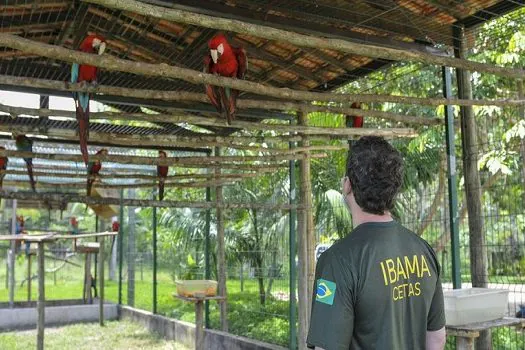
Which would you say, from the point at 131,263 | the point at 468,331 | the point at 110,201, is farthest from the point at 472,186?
the point at 131,263

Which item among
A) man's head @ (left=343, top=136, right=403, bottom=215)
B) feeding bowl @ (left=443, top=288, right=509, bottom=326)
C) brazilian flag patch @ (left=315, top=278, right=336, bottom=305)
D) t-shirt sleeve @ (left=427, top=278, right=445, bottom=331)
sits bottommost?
feeding bowl @ (left=443, top=288, right=509, bottom=326)

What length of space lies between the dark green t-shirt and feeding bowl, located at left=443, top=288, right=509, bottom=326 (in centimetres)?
126

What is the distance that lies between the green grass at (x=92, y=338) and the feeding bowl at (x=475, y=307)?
5.10 meters

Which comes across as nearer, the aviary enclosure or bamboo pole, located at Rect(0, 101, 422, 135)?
the aviary enclosure

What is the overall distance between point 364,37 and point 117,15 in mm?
1953

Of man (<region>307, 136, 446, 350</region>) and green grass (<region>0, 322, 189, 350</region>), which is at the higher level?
man (<region>307, 136, 446, 350</region>)

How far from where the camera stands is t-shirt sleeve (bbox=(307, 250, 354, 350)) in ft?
4.33

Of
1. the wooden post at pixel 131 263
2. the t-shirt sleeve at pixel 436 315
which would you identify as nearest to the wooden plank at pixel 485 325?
the t-shirt sleeve at pixel 436 315

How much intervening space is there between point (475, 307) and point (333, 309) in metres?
1.69

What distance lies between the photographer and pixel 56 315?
31.7 feet

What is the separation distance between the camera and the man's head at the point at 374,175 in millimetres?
1430

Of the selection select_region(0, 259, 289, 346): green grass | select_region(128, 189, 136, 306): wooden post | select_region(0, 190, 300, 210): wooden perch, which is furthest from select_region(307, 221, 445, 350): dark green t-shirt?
select_region(128, 189, 136, 306): wooden post

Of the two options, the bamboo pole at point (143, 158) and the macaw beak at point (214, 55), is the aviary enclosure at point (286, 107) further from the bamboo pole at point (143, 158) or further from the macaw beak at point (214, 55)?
the macaw beak at point (214, 55)

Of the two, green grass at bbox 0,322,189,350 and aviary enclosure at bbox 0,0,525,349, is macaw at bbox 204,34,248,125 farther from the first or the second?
green grass at bbox 0,322,189,350
